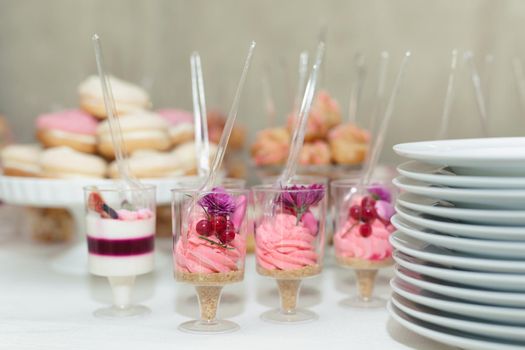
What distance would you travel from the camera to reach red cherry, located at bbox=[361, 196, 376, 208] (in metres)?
1.06

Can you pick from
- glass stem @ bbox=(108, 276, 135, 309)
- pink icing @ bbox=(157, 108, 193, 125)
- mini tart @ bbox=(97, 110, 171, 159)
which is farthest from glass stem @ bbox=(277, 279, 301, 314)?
pink icing @ bbox=(157, 108, 193, 125)

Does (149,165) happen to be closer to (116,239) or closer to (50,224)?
(116,239)

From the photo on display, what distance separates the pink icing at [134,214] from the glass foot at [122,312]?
13cm

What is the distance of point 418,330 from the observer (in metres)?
0.82

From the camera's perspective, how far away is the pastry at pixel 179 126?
1437 millimetres

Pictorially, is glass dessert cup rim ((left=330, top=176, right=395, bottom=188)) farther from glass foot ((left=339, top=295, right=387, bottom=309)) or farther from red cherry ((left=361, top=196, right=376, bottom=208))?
glass foot ((left=339, top=295, right=387, bottom=309))

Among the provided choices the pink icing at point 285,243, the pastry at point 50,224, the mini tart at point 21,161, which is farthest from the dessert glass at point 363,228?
the pastry at point 50,224

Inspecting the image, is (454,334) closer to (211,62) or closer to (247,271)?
(247,271)

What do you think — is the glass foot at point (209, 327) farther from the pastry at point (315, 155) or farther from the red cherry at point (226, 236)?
the pastry at point (315, 155)

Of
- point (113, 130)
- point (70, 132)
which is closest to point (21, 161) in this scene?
point (70, 132)

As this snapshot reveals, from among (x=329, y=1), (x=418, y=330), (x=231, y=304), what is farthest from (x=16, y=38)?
(x=418, y=330)

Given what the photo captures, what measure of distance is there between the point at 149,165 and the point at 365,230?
1.39 ft

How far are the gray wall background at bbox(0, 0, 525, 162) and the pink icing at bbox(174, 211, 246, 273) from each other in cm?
73

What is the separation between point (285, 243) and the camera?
3.15 ft
